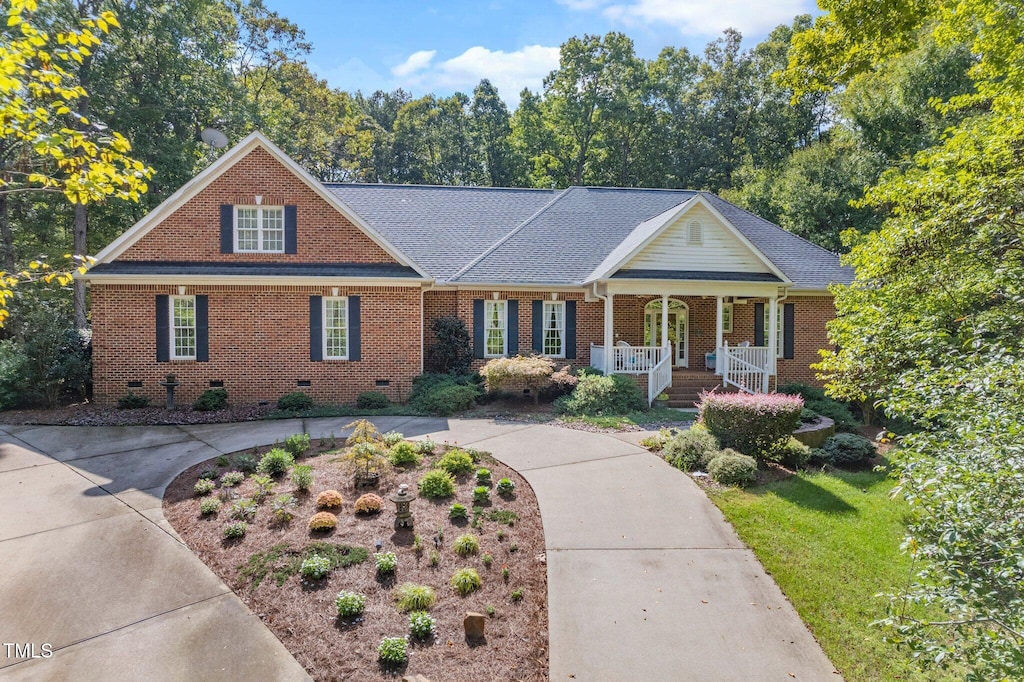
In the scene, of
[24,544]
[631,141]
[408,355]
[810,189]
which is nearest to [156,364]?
[408,355]

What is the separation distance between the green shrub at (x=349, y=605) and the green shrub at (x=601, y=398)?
8575 mm

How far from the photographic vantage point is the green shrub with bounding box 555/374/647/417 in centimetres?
1302

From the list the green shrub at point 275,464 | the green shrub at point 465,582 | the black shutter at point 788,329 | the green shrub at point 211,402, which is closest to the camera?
the green shrub at point 465,582

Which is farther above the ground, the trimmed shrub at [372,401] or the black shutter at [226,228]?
the black shutter at [226,228]

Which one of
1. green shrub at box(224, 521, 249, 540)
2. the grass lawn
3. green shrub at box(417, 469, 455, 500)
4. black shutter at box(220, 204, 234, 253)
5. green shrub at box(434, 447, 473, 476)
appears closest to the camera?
the grass lawn

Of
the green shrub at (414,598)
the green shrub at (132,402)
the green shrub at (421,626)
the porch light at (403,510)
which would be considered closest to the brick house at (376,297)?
the green shrub at (132,402)

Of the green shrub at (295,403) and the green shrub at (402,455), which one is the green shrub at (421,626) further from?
the green shrub at (295,403)

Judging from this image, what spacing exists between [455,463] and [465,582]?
2976 millimetres

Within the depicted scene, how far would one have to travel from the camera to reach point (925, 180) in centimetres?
599

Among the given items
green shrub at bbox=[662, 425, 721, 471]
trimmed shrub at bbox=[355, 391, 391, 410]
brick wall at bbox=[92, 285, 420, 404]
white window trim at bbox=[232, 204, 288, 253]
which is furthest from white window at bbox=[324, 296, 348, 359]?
green shrub at bbox=[662, 425, 721, 471]

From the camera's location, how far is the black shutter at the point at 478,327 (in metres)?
15.8

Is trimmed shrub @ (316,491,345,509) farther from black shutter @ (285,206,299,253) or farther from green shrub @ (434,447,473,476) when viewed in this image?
black shutter @ (285,206,299,253)

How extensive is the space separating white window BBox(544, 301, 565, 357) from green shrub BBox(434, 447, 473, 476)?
8388 millimetres

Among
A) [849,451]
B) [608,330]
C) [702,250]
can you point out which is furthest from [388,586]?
[702,250]
